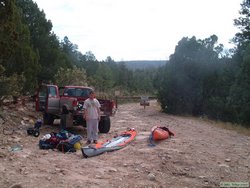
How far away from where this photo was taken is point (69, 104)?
635 inches

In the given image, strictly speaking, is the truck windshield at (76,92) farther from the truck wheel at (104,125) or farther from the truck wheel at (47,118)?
the truck wheel at (104,125)

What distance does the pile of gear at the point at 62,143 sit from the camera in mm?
11461

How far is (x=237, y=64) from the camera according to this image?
34.1 metres

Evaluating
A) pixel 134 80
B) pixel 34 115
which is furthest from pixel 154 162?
pixel 134 80

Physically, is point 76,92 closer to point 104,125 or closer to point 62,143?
point 104,125

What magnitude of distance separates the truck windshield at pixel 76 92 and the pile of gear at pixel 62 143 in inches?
212

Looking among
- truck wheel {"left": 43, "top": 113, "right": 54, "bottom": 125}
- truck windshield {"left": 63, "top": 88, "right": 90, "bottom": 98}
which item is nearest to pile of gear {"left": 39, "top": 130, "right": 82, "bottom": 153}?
truck windshield {"left": 63, "top": 88, "right": 90, "bottom": 98}

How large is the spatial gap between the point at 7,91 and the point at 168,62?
18164mm

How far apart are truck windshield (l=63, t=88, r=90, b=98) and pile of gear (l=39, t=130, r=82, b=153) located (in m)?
5.38

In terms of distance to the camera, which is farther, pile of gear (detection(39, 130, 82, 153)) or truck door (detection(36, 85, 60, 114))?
truck door (detection(36, 85, 60, 114))

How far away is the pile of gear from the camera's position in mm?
11461

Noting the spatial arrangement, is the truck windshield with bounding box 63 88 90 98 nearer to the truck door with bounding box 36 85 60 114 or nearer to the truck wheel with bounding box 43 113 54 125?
the truck door with bounding box 36 85 60 114

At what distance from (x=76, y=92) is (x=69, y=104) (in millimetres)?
1581

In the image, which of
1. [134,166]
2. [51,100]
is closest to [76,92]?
[51,100]
